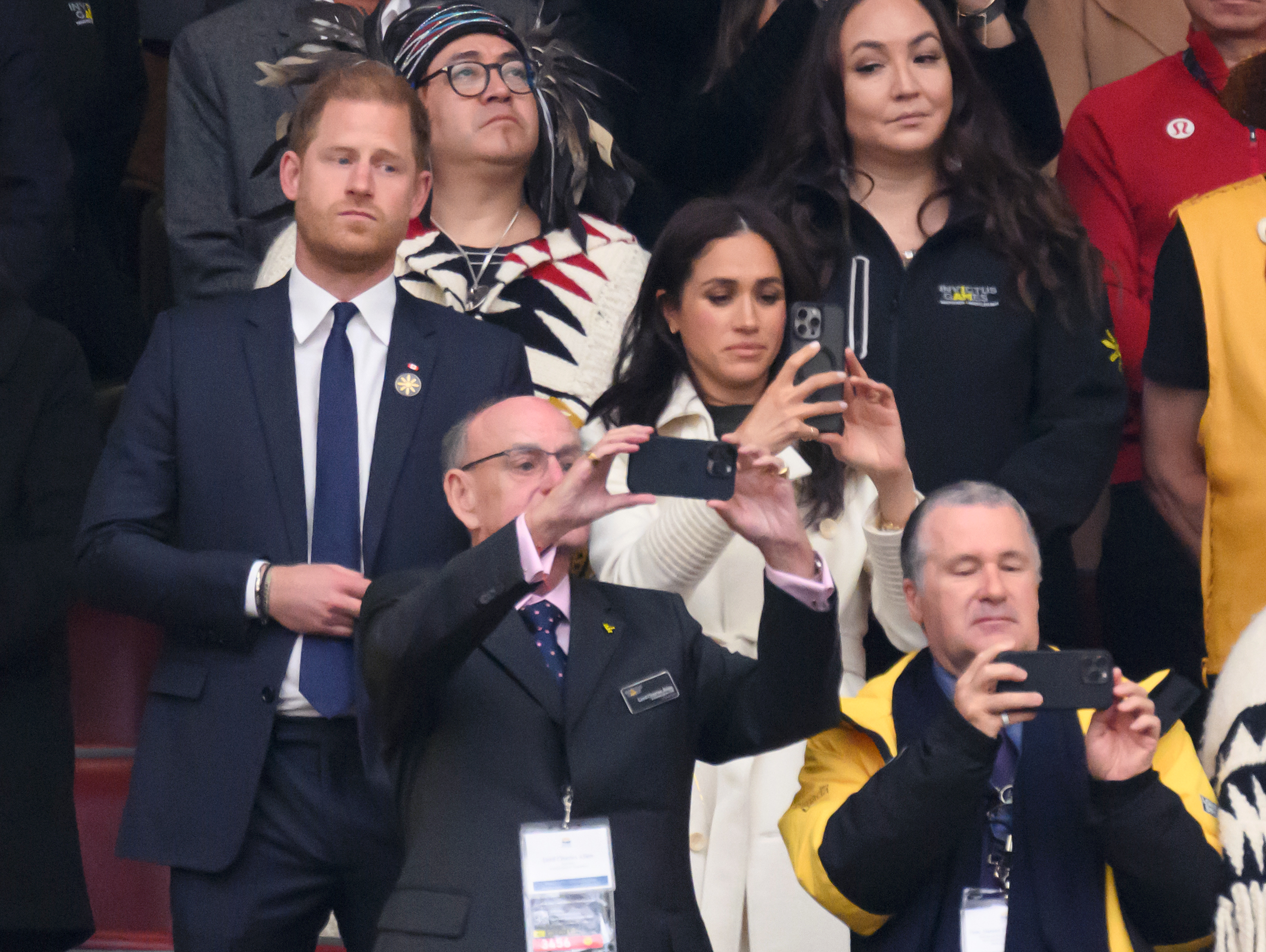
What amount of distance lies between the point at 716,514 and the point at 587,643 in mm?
473

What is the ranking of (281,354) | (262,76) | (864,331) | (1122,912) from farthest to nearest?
(262,76) → (864,331) → (281,354) → (1122,912)

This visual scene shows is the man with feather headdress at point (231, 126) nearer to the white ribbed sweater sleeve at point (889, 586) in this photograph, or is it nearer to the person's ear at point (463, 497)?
the person's ear at point (463, 497)

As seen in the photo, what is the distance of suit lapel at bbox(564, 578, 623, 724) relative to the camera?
2764mm

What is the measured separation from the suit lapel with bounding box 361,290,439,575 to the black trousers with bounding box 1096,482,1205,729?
1.58 metres

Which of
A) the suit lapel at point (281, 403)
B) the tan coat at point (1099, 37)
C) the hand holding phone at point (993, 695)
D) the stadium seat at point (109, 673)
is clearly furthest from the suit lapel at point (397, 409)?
the tan coat at point (1099, 37)

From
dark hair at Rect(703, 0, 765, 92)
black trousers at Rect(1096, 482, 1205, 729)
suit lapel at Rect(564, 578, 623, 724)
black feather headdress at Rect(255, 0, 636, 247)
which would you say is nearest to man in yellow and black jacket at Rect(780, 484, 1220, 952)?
suit lapel at Rect(564, 578, 623, 724)

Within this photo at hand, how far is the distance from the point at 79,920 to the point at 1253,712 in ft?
6.62

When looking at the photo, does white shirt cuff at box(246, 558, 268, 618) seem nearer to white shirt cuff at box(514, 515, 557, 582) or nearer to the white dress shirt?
the white dress shirt

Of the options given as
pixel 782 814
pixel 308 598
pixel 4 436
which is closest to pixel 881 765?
pixel 782 814

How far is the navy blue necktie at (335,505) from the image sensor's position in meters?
2.99

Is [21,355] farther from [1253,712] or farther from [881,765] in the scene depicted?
[1253,712]

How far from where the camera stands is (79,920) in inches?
132

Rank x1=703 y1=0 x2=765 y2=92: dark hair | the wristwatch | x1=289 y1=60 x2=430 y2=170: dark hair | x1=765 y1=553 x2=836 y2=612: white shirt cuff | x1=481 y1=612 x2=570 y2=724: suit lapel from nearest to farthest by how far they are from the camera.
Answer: x1=765 y1=553 x2=836 y2=612: white shirt cuff, x1=481 y1=612 x2=570 y2=724: suit lapel, x1=289 y1=60 x2=430 y2=170: dark hair, the wristwatch, x1=703 y1=0 x2=765 y2=92: dark hair

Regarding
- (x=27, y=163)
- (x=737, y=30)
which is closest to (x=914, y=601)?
(x=737, y=30)
